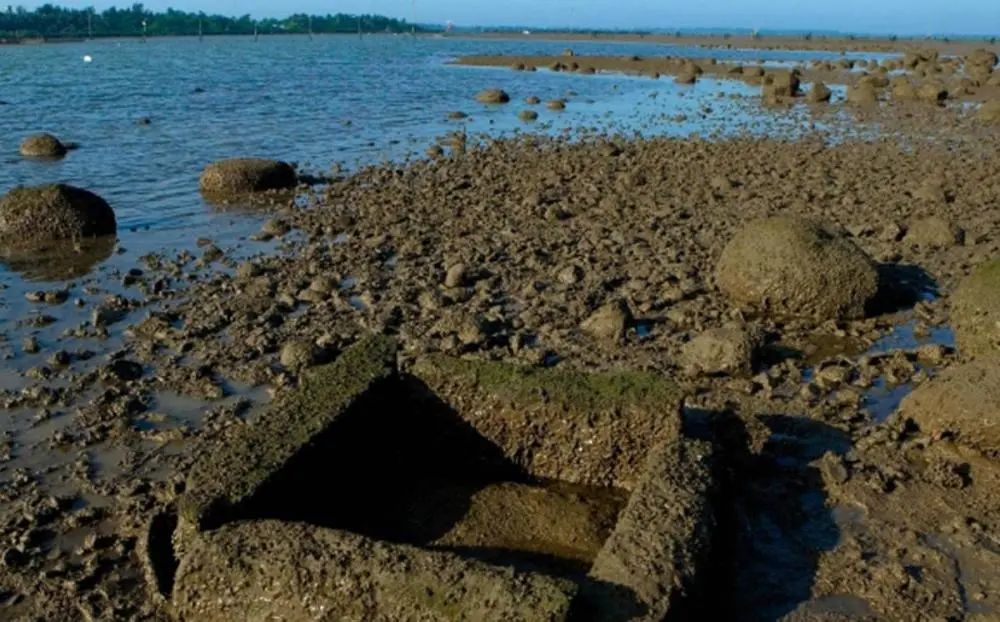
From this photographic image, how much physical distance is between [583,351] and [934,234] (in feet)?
23.1

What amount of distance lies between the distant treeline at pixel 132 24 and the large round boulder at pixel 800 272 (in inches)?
4791

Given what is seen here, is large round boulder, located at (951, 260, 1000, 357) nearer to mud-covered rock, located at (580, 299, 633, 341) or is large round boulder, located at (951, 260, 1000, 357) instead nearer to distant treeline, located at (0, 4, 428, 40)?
mud-covered rock, located at (580, 299, 633, 341)

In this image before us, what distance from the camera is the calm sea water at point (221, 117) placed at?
65.8 feet

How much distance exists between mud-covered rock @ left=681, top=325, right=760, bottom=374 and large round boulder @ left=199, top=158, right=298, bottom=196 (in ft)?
41.7

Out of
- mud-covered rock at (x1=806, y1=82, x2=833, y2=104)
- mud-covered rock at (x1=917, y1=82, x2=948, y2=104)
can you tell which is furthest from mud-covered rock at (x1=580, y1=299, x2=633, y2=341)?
mud-covered rock at (x1=917, y1=82, x2=948, y2=104)

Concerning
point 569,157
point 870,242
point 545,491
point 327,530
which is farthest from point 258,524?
point 569,157

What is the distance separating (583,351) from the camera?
10.6m

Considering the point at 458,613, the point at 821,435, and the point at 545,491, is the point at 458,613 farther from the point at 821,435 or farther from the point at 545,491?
the point at 821,435

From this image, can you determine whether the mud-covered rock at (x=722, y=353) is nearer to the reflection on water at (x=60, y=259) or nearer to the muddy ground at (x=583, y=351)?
the muddy ground at (x=583, y=351)

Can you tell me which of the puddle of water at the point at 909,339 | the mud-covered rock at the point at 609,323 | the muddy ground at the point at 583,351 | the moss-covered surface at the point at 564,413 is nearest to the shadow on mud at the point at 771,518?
the muddy ground at the point at 583,351

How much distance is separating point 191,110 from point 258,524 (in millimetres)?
34137

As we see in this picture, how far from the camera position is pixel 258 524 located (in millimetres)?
5633

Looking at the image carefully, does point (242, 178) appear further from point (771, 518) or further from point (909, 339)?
point (771, 518)

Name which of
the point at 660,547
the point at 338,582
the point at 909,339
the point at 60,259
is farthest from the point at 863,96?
the point at 338,582
